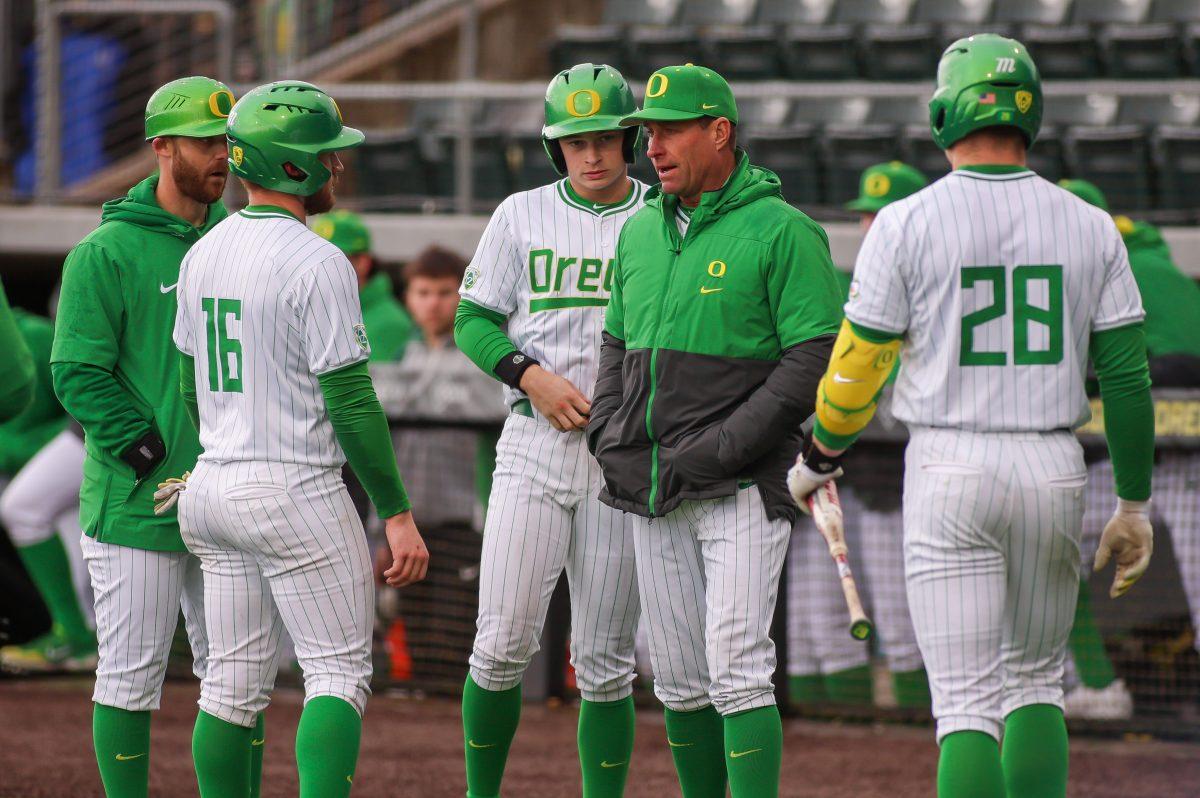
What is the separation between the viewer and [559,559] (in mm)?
4648

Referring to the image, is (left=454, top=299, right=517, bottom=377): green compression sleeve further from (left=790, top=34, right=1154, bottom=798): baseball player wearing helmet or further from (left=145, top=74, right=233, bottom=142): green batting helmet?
(left=790, top=34, right=1154, bottom=798): baseball player wearing helmet

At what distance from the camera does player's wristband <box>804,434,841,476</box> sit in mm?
3932

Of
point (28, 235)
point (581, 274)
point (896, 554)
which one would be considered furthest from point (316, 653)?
point (28, 235)

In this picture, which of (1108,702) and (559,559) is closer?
(559,559)

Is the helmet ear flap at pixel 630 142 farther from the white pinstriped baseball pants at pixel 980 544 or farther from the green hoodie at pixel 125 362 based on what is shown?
the white pinstriped baseball pants at pixel 980 544

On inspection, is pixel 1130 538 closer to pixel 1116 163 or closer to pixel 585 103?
pixel 585 103

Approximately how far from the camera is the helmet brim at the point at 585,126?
180 inches

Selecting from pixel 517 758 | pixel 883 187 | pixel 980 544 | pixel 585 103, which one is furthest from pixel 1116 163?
pixel 980 544

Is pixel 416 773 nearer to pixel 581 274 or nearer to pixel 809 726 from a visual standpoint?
pixel 809 726

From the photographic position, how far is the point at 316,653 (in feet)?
13.5

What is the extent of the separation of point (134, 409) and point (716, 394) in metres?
1.48

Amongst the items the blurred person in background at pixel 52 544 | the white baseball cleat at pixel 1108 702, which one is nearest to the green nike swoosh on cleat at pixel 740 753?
the white baseball cleat at pixel 1108 702

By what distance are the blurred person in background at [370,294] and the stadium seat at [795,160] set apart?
281 centimetres

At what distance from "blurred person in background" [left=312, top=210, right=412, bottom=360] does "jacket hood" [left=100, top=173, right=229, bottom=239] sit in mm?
3247
